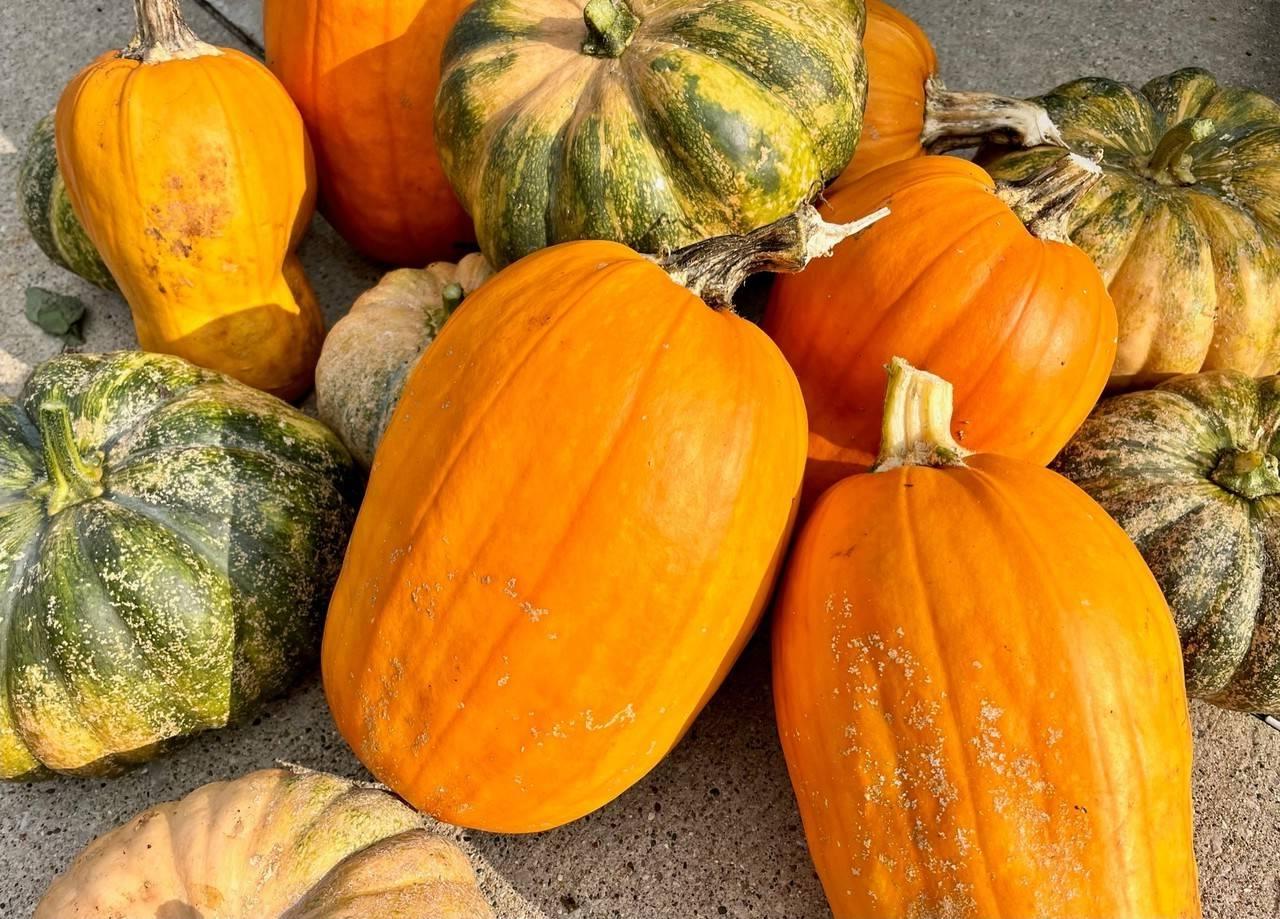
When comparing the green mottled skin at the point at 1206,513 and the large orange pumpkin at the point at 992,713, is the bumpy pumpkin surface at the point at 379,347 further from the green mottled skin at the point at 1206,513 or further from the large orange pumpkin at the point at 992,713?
the green mottled skin at the point at 1206,513

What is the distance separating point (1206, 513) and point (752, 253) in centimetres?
104

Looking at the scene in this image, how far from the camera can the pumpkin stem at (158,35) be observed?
2225 mm

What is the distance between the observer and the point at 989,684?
1419mm

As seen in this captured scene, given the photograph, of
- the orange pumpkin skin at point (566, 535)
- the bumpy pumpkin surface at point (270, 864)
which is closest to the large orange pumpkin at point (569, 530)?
the orange pumpkin skin at point (566, 535)

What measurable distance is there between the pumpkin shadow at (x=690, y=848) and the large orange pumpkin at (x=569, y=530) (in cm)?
35

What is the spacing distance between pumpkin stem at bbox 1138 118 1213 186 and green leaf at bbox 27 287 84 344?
2735 mm

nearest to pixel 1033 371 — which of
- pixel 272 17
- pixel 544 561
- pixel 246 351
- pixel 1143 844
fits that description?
pixel 1143 844

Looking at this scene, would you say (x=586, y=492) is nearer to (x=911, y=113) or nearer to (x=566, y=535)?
(x=566, y=535)

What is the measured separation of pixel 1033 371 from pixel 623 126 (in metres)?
0.86

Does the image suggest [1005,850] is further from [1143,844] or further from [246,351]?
[246,351]

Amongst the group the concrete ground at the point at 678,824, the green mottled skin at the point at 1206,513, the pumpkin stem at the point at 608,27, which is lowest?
the concrete ground at the point at 678,824

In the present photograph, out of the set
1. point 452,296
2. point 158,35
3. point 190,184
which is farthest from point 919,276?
point 158,35

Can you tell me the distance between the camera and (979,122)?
237 centimetres

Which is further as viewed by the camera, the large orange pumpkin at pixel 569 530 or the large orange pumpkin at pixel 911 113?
the large orange pumpkin at pixel 911 113
